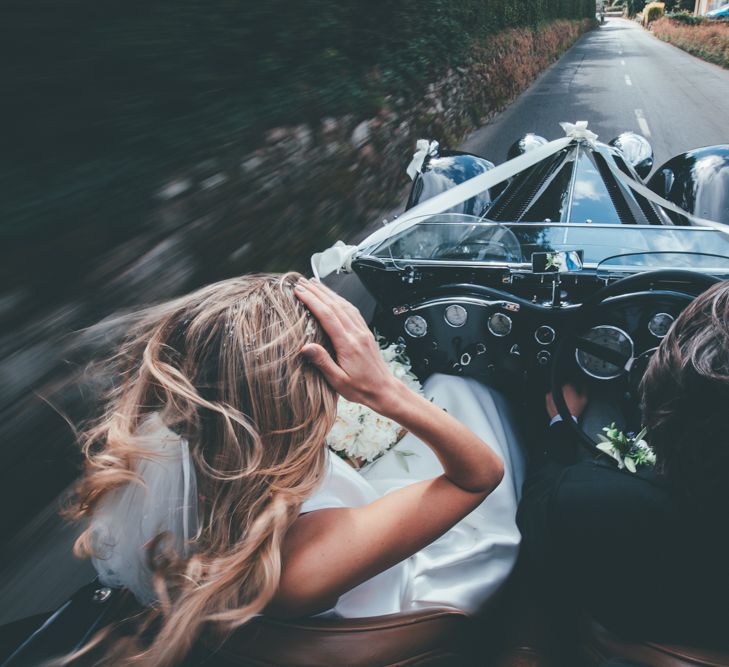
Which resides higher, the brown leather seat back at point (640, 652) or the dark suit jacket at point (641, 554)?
the dark suit jacket at point (641, 554)

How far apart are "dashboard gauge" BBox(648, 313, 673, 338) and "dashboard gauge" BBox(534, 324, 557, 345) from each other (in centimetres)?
30

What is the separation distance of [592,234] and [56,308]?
7.32 ft

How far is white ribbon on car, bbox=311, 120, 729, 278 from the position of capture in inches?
82.3

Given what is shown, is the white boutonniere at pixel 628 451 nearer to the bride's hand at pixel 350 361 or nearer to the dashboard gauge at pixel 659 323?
the dashboard gauge at pixel 659 323


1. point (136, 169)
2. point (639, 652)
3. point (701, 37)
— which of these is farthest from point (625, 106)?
point (701, 37)

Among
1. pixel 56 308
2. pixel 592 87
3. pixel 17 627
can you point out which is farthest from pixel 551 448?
pixel 592 87

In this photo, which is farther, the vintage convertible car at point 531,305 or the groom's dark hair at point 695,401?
the vintage convertible car at point 531,305

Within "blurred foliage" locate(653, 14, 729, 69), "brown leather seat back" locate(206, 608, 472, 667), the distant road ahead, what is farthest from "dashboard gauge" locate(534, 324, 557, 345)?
"blurred foliage" locate(653, 14, 729, 69)

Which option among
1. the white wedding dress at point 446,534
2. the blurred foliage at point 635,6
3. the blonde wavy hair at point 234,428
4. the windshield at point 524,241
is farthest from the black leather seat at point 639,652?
the blurred foliage at point 635,6

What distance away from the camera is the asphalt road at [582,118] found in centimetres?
208

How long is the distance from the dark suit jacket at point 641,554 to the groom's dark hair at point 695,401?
0.07 meters

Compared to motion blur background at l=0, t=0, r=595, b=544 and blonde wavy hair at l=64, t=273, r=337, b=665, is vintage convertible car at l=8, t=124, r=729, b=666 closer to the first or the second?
blonde wavy hair at l=64, t=273, r=337, b=665

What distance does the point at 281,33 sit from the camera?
4.12 meters

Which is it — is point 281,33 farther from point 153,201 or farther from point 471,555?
point 471,555
